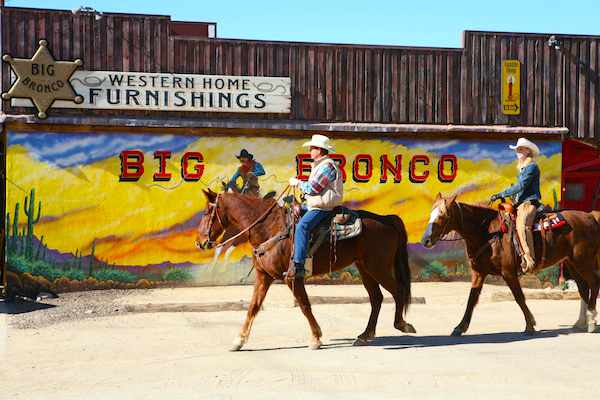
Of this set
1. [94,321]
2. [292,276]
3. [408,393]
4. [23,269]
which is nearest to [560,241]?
[292,276]

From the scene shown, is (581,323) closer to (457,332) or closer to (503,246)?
(503,246)

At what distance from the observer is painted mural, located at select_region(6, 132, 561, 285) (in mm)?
14516

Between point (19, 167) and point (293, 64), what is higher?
point (293, 64)

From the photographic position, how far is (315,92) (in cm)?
1571

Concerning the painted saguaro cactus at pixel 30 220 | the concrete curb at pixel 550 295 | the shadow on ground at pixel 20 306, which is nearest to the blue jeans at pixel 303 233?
the shadow on ground at pixel 20 306

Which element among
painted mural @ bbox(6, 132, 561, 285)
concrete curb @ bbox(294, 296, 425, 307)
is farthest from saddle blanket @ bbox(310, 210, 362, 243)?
painted mural @ bbox(6, 132, 561, 285)

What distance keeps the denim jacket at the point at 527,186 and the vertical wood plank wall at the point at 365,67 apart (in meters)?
5.40

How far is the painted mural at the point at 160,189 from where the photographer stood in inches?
571

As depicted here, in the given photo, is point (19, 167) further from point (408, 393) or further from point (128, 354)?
point (408, 393)

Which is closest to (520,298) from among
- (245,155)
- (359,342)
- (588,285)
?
(588,285)

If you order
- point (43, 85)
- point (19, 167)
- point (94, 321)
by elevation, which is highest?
point (43, 85)

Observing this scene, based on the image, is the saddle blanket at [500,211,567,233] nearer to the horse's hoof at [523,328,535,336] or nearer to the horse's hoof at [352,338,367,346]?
the horse's hoof at [523,328,535,336]

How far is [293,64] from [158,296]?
5.24 m

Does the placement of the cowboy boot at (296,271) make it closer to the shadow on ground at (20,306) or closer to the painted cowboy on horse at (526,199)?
the painted cowboy on horse at (526,199)
